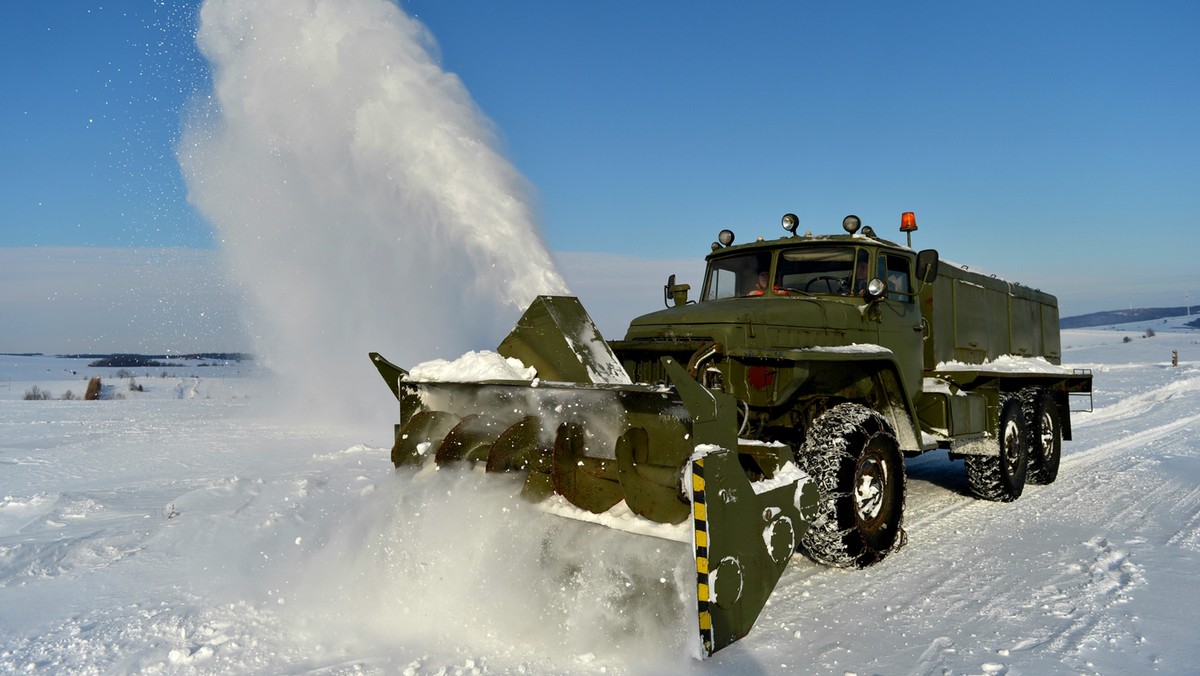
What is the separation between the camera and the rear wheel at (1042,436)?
8.91m

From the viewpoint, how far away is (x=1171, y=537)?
20.0ft

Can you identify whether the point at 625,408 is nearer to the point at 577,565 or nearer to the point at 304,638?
the point at 577,565

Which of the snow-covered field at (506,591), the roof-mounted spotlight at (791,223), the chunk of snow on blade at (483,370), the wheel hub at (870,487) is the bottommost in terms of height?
the snow-covered field at (506,591)

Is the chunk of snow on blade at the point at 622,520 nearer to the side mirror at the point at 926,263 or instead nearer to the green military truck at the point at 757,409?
the green military truck at the point at 757,409

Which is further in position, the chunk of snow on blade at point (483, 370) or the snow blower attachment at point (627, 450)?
the chunk of snow on blade at point (483, 370)

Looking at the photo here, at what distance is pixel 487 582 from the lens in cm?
449

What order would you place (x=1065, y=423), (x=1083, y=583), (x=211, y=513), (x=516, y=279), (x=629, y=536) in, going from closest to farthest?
(x=629, y=536), (x=1083, y=583), (x=211, y=513), (x=516, y=279), (x=1065, y=423)

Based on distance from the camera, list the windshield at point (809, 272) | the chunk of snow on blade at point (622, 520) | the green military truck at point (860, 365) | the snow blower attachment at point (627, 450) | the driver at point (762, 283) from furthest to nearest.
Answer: the driver at point (762, 283) → the windshield at point (809, 272) → the green military truck at point (860, 365) → the chunk of snow on blade at point (622, 520) → the snow blower attachment at point (627, 450)

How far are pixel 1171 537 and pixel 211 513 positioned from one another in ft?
27.6

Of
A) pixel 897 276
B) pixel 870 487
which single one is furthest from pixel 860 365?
pixel 897 276

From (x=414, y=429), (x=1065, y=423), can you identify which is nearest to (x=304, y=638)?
(x=414, y=429)

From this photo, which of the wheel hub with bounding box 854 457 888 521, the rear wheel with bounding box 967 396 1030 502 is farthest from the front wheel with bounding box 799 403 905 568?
the rear wheel with bounding box 967 396 1030 502

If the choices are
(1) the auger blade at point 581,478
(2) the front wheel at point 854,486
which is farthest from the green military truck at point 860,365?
(1) the auger blade at point 581,478

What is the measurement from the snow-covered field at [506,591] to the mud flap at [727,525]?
0.79 ft
